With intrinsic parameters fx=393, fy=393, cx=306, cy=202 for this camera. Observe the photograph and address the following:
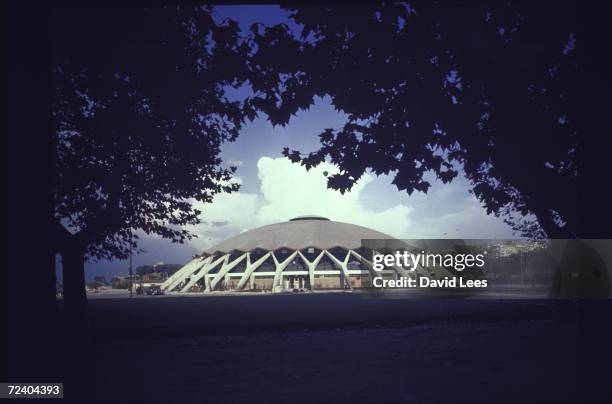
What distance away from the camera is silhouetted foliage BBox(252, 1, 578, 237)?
22.7 feet

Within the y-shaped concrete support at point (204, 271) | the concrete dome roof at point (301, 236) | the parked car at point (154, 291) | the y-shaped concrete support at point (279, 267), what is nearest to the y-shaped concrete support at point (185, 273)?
the y-shaped concrete support at point (204, 271)

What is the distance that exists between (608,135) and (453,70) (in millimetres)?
3021

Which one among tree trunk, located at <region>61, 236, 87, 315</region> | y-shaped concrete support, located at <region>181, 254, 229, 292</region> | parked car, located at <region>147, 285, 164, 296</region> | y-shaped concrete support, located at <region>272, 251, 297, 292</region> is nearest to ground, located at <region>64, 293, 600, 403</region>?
tree trunk, located at <region>61, 236, 87, 315</region>

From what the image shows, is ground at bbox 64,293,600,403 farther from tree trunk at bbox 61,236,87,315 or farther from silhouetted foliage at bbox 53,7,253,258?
silhouetted foliage at bbox 53,7,253,258

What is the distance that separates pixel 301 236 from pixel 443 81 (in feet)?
272

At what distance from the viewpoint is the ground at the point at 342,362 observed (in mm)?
7625

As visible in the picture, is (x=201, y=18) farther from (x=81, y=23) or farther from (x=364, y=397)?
(x=364, y=397)

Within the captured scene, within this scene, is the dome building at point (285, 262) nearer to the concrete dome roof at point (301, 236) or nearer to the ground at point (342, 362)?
the concrete dome roof at point (301, 236)

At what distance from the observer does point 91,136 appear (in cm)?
1702

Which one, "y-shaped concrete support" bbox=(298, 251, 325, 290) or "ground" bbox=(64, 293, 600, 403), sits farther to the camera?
"y-shaped concrete support" bbox=(298, 251, 325, 290)

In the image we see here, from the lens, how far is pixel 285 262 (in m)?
79.0

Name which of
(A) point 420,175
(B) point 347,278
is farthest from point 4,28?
(B) point 347,278

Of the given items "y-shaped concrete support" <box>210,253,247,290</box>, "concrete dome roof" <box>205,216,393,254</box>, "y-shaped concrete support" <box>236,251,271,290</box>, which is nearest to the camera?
"y-shaped concrete support" <box>236,251,271,290</box>

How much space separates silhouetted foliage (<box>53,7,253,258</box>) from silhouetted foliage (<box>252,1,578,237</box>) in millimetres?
1910
